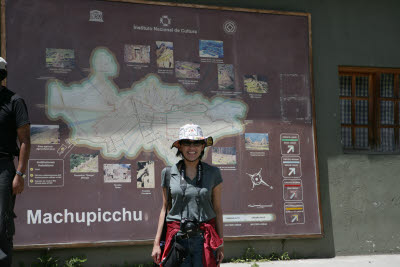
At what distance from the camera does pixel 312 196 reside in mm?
7473

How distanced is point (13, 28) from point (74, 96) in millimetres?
1112

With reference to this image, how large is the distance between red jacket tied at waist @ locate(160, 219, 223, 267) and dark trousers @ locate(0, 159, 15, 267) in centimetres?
130

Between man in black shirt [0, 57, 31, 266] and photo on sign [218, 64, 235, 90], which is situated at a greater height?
photo on sign [218, 64, 235, 90]

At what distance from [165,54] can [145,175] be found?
65.0 inches

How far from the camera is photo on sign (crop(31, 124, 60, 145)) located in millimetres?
6512

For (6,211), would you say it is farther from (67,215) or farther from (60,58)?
(60,58)

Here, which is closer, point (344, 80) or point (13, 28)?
point (13, 28)

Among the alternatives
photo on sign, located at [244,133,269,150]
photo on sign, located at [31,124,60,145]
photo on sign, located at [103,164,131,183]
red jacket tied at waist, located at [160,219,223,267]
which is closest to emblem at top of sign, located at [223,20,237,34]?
photo on sign, located at [244,133,269,150]

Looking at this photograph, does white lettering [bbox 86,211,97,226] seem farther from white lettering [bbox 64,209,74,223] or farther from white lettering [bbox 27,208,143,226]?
white lettering [bbox 64,209,74,223]

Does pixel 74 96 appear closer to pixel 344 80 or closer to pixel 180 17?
pixel 180 17

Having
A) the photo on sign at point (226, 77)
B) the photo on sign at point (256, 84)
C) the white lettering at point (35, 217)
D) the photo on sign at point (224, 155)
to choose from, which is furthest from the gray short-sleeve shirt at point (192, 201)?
the photo on sign at point (256, 84)

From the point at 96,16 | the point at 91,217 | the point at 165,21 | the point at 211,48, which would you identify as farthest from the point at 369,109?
the point at 91,217

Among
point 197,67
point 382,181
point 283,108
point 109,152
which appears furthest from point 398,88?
point 109,152

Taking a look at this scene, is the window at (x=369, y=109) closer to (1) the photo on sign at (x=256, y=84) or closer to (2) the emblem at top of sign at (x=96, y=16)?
(1) the photo on sign at (x=256, y=84)
